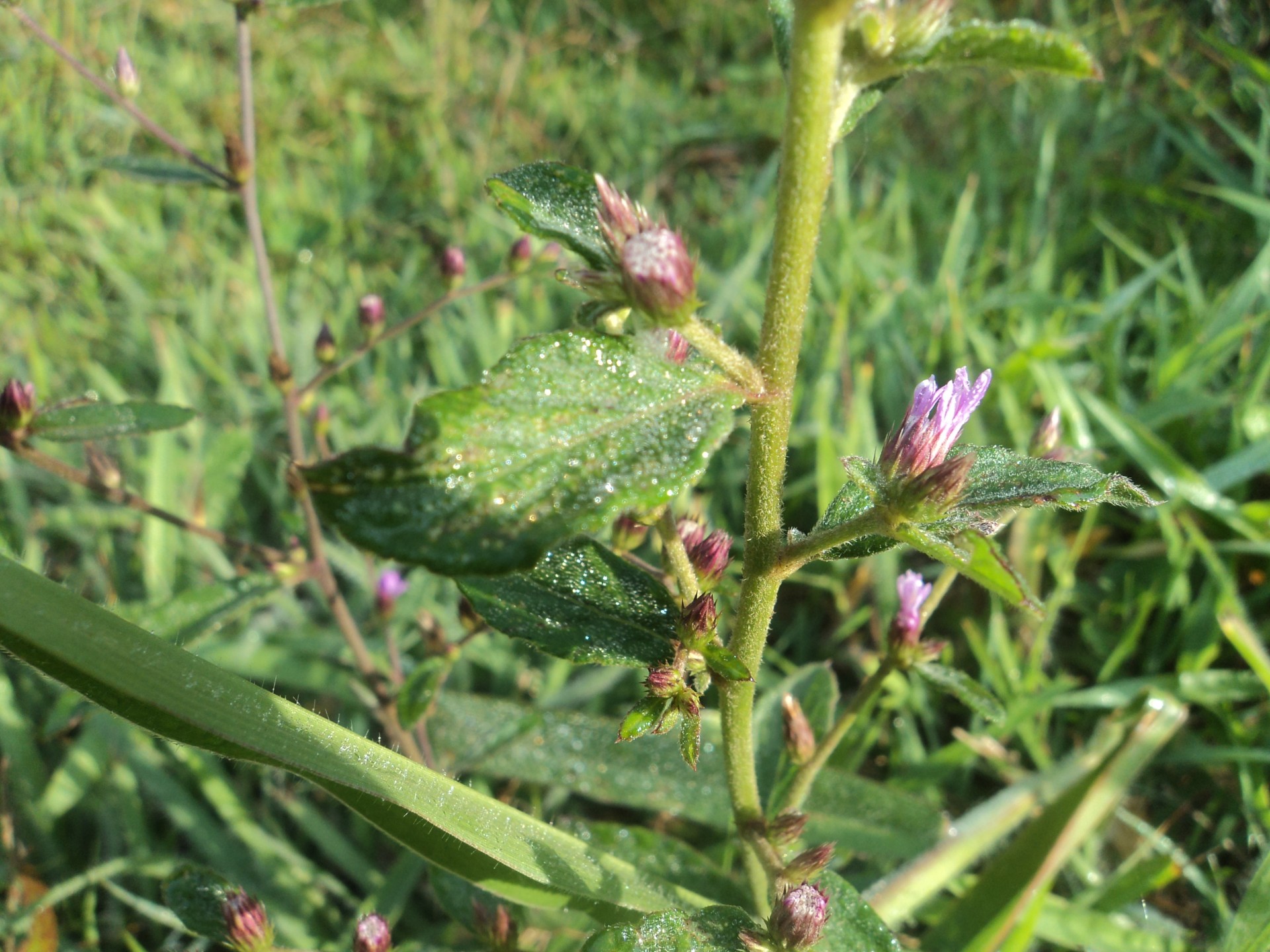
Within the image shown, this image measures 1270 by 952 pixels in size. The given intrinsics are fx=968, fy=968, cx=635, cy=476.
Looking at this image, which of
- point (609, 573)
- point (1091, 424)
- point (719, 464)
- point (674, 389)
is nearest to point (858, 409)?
point (719, 464)

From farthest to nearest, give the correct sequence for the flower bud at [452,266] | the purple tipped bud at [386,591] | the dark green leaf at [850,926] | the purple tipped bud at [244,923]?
1. the flower bud at [452,266]
2. the purple tipped bud at [386,591]
3. the purple tipped bud at [244,923]
4. the dark green leaf at [850,926]

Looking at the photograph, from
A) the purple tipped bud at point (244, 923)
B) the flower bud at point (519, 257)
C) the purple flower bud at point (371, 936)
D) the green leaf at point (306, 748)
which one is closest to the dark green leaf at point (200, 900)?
the purple tipped bud at point (244, 923)

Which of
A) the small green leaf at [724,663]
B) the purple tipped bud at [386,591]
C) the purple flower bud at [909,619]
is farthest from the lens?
the purple tipped bud at [386,591]

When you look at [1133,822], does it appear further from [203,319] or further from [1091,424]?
[203,319]

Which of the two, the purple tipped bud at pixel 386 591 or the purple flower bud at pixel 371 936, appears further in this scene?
the purple tipped bud at pixel 386 591

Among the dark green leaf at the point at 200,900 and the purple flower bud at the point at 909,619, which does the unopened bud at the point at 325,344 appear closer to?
the dark green leaf at the point at 200,900

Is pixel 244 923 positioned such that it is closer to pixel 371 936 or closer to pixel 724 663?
pixel 371 936
